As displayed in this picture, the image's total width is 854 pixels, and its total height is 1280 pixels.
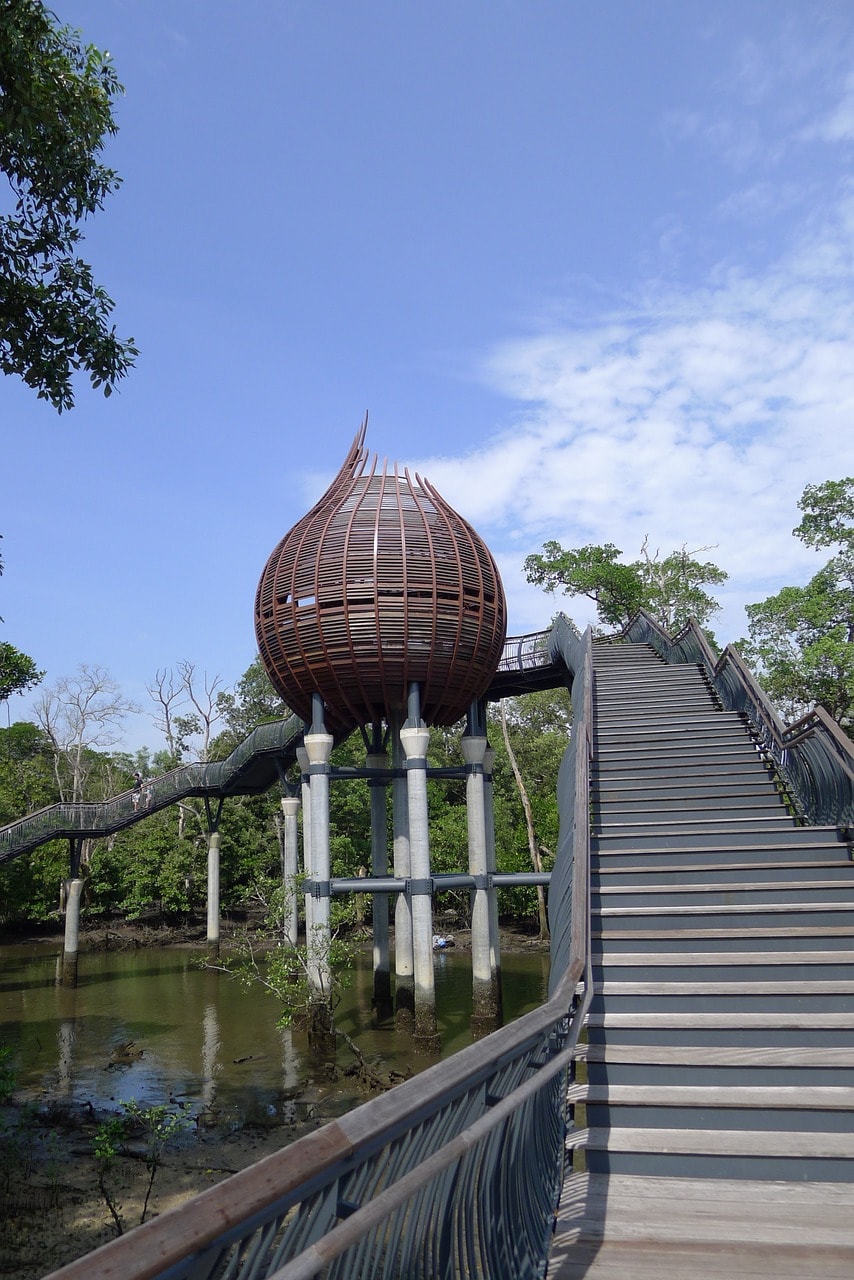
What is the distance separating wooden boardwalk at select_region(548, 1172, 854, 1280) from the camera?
2.95 metres

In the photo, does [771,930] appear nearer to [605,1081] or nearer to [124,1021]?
[605,1081]

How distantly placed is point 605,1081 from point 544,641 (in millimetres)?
15981

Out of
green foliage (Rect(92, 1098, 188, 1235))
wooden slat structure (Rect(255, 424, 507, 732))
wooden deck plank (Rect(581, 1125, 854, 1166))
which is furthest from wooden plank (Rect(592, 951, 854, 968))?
wooden slat structure (Rect(255, 424, 507, 732))

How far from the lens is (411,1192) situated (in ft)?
6.04

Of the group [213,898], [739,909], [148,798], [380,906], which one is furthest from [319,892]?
[213,898]

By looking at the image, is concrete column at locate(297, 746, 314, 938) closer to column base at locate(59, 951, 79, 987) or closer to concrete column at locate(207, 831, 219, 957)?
concrete column at locate(207, 831, 219, 957)

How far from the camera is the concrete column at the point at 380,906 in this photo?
18125mm

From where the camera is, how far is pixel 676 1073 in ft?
14.0

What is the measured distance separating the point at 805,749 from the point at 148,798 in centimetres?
2171

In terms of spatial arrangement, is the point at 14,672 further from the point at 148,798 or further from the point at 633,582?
the point at 633,582

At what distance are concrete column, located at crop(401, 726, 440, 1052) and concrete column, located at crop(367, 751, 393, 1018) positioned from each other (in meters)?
2.77

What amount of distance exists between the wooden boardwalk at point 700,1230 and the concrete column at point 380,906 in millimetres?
14378

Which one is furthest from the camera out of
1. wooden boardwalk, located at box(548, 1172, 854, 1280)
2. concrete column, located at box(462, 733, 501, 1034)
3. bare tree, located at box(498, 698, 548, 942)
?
bare tree, located at box(498, 698, 548, 942)

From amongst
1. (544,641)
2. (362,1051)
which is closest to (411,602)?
(544,641)
